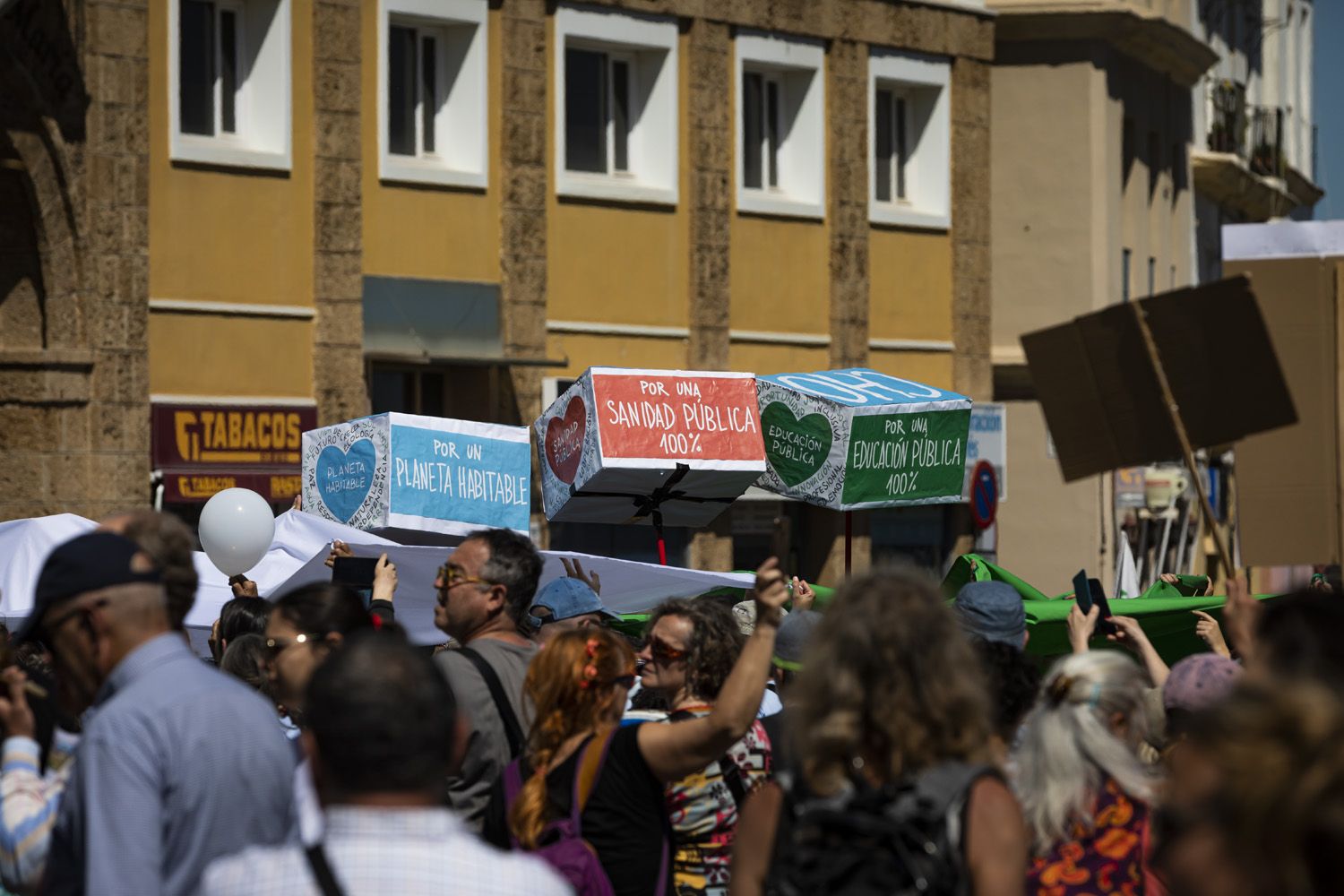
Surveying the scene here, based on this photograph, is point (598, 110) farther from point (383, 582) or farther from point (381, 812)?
point (381, 812)

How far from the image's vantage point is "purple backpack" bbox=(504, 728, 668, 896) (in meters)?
4.87

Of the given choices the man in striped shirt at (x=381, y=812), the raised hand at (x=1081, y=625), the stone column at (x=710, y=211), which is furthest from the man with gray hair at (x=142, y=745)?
the stone column at (x=710, y=211)

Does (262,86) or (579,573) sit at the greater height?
(262,86)

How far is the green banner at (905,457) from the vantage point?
10891 millimetres

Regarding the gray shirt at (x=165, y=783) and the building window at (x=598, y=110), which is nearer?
the gray shirt at (x=165, y=783)

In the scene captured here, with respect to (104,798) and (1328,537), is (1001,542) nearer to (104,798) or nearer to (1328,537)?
(1328,537)

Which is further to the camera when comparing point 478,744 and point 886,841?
point 478,744

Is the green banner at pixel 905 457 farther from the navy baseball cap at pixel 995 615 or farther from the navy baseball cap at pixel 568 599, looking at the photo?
the navy baseball cap at pixel 995 615

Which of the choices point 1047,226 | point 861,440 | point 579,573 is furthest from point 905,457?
point 1047,226

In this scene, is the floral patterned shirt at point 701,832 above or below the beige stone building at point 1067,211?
below

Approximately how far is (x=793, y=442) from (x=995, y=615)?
197 inches

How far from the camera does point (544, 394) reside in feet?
69.1

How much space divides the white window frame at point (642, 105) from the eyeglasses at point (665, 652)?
16248mm

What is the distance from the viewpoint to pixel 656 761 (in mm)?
4965
